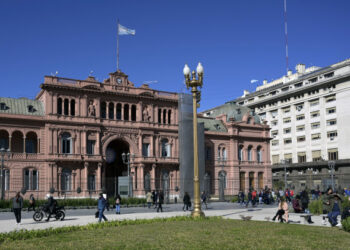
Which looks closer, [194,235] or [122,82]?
[194,235]

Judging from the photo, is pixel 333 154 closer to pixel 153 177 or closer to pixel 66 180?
pixel 153 177

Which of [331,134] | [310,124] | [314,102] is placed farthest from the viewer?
[310,124]

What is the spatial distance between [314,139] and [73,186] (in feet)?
171

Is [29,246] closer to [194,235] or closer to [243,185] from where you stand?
[194,235]

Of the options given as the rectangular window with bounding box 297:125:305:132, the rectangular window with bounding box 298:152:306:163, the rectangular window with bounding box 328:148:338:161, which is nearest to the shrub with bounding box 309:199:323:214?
the rectangular window with bounding box 328:148:338:161

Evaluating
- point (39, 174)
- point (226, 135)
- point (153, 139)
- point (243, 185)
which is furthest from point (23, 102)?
point (243, 185)

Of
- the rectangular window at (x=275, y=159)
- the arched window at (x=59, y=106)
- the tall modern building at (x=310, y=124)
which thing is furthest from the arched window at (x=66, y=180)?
the rectangular window at (x=275, y=159)

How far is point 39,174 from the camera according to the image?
170 feet

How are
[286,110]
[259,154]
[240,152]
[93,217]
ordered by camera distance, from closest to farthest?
[93,217], [240,152], [259,154], [286,110]

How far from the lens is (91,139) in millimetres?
55125

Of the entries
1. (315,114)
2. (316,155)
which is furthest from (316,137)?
(315,114)

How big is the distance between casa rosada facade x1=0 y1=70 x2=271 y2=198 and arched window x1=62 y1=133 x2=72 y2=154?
12 centimetres

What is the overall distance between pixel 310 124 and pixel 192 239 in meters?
75.1

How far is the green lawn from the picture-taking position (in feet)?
48.5
